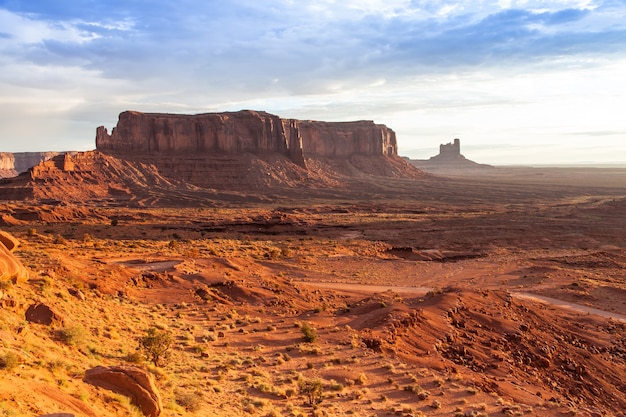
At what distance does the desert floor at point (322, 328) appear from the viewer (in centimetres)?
1173

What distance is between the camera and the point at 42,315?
41.5ft

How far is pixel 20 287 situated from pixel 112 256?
1610cm

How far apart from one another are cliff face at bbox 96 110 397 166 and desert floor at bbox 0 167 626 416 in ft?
240

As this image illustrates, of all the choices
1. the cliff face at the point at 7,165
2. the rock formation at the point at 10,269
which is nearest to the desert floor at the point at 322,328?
the rock formation at the point at 10,269

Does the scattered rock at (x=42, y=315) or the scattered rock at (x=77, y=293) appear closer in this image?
the scattered rock at (x=42, y=315)

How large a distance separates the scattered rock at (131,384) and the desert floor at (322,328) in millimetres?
280

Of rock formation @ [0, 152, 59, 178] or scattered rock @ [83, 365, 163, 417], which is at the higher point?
rock formation @ [0, 152, 59, 178]

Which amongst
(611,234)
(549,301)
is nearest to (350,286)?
(549,301)

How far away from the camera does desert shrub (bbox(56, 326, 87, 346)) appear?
12.0 meters

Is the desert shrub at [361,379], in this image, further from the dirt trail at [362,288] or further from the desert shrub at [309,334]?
the dirt trail at [362,288]

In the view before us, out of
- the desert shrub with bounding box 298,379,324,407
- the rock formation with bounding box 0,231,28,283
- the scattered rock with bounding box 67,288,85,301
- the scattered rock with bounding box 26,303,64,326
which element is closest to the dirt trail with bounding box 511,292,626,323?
the desert shrub with bounding box 298,379,324,407

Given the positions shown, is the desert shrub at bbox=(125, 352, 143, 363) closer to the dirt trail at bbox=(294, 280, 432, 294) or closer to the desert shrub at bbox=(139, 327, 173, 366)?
the desert shrub at bbox=(139, 327, 173, 366)

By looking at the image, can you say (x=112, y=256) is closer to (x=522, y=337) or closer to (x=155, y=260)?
(x=155, y=260)

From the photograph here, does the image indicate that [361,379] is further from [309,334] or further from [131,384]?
[131,384]
